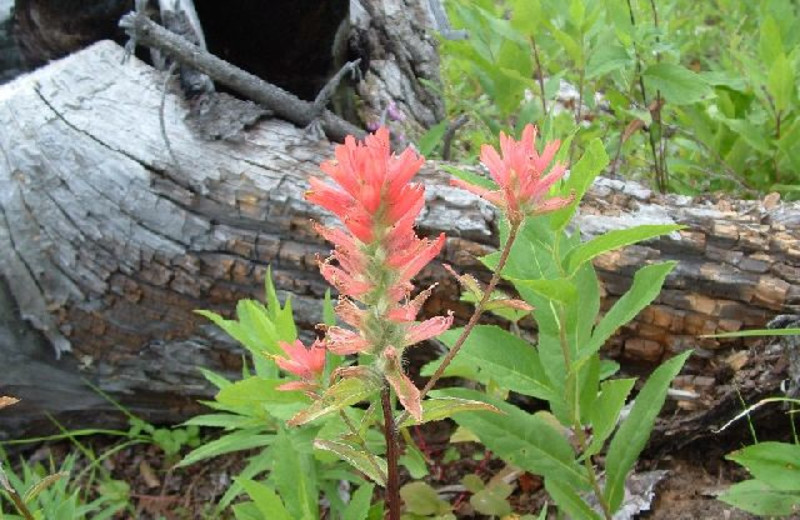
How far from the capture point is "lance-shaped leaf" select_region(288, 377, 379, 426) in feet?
3.96

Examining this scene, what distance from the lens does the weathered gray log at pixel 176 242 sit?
218 centimetres

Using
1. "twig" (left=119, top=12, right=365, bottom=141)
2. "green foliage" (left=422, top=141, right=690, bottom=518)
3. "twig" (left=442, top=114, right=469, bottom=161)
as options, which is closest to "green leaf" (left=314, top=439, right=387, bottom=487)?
"green foliage" (left=422, top=141, right=690, bottom=518)

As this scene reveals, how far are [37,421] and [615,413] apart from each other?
196cm

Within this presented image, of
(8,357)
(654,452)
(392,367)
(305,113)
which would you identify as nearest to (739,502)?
(654,452)

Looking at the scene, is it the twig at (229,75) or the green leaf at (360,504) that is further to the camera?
the twig at (229,75)

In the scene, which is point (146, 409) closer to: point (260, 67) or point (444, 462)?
point (444, 462)

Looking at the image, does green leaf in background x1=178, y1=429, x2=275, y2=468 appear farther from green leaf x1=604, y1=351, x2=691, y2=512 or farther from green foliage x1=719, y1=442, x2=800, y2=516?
green foliage x1=719, y1=442, x2=800, y2=516

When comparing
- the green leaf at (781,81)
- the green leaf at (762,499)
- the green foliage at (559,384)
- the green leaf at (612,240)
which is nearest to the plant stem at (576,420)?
the green foliage at (559,384)

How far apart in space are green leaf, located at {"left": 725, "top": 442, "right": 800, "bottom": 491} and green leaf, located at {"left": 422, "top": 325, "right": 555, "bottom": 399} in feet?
1.25

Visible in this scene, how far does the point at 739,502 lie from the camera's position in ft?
5.45

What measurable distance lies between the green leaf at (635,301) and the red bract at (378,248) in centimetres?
52

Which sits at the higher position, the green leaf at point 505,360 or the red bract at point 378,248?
the red bract at point 378,248

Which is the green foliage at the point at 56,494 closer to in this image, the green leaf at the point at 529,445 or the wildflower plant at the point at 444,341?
the wildflower plant at the point at 444,341

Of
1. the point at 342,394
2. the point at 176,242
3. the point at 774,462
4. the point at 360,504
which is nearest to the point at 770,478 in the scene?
the point at 774,462
